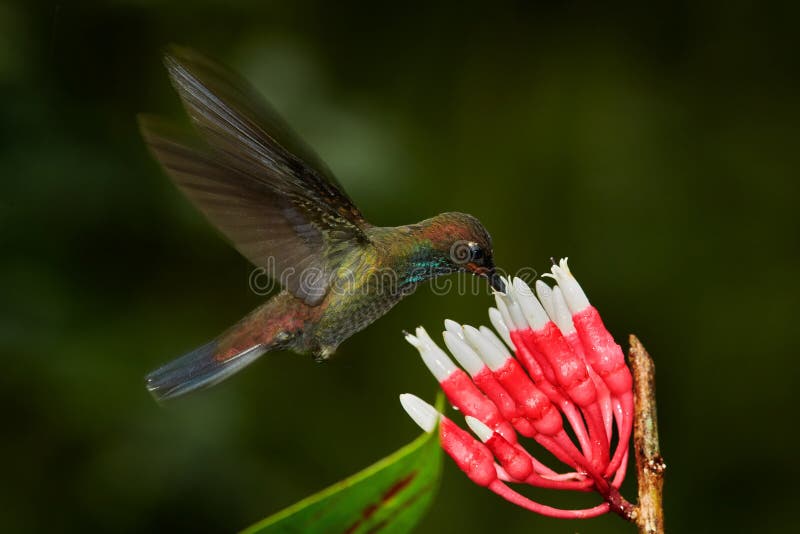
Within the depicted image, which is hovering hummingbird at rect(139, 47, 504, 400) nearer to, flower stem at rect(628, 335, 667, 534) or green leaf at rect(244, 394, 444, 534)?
flower stem at rect(628, 335, 667, 534)

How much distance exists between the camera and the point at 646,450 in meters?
1.34

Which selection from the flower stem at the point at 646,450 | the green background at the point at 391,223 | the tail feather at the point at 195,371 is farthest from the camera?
the green background at the point at 391,223

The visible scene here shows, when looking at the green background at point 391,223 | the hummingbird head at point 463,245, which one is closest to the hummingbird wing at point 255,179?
the hummingbird head at point 463,245

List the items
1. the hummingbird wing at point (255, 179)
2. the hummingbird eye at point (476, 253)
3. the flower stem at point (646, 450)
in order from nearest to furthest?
the flower stem at point (646, 450) → the hummingbird wing at point (255, 179) → the hummingbird eye at point (476, 253)

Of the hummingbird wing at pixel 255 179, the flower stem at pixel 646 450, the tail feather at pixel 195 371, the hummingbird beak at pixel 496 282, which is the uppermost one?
the hummingbird wing at pixel 255 179

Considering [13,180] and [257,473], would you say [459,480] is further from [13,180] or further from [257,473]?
[13,180]

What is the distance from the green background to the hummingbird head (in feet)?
3.39

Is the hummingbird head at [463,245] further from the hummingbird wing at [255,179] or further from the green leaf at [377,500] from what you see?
the green leaf at [377,500]

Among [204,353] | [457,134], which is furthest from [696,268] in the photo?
[204,353]

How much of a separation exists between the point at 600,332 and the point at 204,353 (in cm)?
91

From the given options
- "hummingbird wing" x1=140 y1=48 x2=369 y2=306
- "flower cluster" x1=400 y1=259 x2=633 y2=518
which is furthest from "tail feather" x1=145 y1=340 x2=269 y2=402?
"flower cluster" x1=400 y1=259 x2=633 y2=518

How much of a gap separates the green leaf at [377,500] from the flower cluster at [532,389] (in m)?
0.49

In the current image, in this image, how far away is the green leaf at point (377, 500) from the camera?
0.96m

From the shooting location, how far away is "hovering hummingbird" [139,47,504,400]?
4.93ft
